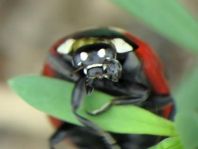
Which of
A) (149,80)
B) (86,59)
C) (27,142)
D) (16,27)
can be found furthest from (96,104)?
(16,27)

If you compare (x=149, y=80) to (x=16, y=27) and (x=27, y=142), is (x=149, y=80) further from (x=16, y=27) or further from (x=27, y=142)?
(x=16, y=27)

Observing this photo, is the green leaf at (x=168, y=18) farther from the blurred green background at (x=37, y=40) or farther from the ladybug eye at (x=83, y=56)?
the blurred green background at (x=37, y=40)

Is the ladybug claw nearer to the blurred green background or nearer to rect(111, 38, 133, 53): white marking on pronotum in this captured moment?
rect(111, 38, 133, 53): white marking on pronotum

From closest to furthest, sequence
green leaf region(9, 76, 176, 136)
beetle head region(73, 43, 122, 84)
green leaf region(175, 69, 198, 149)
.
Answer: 1. green leaf region(175, 69, 198, 149)
2. green leaf region(9, 76, 176, 136)
3. beetle head region(73, 43, 122, 84)

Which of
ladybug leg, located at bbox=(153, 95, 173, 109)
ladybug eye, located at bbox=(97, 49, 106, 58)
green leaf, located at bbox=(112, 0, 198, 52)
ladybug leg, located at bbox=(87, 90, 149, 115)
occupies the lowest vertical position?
ladybug leg, located at bbox=(153, 95, 173, 109)

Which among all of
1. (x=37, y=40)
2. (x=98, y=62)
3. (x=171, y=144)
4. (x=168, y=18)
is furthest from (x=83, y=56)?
(x=37, y=40)

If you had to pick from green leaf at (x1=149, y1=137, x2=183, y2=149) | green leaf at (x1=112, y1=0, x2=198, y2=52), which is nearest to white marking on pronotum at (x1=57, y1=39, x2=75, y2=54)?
green leaf at (x1=112, y1=0, x2=198, y2=52)
